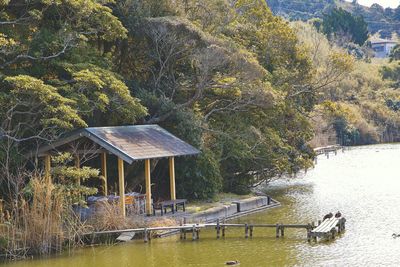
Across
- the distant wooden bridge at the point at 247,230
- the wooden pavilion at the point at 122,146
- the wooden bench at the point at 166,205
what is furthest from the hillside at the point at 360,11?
the distant wooden bridge at the point at 247,230

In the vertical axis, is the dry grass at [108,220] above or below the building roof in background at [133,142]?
below

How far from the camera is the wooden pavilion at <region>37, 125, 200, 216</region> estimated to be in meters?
20.7

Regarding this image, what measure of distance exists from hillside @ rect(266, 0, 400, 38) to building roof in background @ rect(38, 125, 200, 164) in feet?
439

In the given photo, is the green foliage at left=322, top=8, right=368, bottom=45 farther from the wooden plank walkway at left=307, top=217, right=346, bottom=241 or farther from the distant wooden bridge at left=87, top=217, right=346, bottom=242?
the distant wooden bridge at left=87, top=217, right=346, bottom=242

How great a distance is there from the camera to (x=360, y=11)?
166 metres

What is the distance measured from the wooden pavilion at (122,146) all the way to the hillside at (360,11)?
134180mm

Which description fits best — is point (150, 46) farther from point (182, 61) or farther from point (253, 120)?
point (253, 120)

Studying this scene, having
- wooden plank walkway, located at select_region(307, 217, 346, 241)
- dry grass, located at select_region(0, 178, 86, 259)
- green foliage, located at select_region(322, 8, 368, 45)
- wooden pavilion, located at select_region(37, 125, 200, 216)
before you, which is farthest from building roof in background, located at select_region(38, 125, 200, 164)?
green foliage, located at select_region(322, 8, 368, 45)

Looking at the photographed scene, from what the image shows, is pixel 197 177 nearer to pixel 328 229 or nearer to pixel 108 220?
pixel 108 220

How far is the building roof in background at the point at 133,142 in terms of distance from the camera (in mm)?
20703

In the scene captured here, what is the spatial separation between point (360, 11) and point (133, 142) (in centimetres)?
15343

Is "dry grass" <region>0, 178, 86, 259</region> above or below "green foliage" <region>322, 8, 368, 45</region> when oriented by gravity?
below

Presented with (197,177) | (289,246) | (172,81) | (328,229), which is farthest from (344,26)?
(289,246)

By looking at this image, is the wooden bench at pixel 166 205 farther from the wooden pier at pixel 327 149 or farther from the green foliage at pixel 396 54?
the green foliage at pixel 396 54
